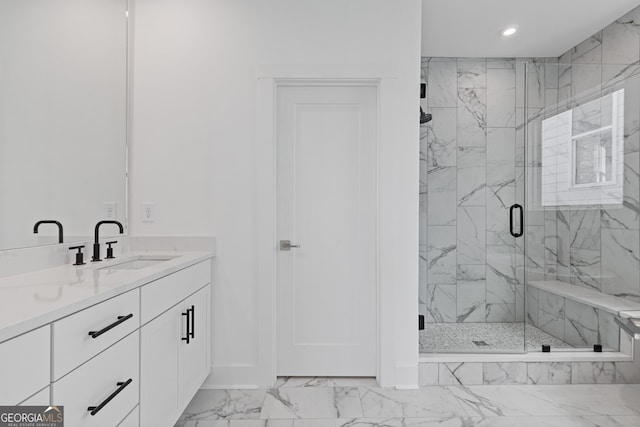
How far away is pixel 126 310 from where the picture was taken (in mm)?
1379

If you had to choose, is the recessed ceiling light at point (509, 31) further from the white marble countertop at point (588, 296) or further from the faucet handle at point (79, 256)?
the faucet handle at point (79, 256)

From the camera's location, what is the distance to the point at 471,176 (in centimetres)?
349

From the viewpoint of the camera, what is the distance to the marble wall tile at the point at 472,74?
11.6 ft

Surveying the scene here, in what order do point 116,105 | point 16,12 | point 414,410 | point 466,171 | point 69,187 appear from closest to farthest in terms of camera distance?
point 16,12, point 69,187, point 414,410, point 116,105, point 466,171

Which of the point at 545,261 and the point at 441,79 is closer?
the point at 545,261

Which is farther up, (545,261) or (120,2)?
(120,2)

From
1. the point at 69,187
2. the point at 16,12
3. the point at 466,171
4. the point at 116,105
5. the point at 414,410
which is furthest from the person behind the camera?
the point at 466,171

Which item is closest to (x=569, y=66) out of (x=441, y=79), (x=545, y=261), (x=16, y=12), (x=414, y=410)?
(x=441, y=79)

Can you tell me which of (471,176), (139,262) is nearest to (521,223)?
Result: (471,176)

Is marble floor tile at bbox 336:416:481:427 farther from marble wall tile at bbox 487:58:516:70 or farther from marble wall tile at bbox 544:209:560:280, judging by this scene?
marble wall tile at bbox 487:58:516:70

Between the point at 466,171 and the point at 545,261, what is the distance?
1.15 m

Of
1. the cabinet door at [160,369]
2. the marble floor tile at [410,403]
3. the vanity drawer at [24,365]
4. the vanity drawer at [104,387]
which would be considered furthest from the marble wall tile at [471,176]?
the vanity drawer at [24,365]

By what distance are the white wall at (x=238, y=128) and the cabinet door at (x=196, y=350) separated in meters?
0.15

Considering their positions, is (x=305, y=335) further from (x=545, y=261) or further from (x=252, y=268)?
(x=545, y=261)
